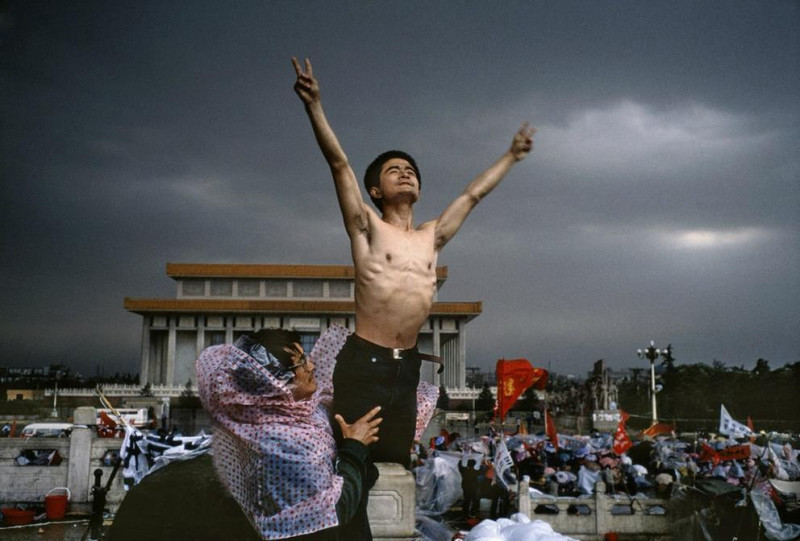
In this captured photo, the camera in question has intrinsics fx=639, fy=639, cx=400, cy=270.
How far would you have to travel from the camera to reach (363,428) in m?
2.20

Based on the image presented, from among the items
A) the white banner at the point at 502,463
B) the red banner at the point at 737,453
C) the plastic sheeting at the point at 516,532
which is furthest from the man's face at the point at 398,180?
the red banner at the point at 737,453

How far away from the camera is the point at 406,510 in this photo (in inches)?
102

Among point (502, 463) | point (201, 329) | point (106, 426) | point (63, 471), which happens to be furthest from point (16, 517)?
point (201, 329)

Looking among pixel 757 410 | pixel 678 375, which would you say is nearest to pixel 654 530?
pixel 757 410

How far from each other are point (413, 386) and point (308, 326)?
42.2m

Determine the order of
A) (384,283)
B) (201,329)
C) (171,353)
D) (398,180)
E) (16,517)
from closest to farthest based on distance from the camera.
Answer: (384,283) < (398,180) < (16,517) < (171,353) < (201,329)

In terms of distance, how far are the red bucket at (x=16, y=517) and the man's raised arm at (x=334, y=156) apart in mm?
9906

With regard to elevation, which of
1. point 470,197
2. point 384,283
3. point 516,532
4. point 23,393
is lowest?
point 23,393

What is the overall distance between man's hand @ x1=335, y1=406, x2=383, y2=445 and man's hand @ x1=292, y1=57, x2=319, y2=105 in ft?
3.70

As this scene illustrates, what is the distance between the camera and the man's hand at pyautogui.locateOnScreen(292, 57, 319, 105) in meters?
2.24

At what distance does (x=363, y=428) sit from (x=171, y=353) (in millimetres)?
46117

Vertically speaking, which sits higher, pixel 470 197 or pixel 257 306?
pixel 257 306

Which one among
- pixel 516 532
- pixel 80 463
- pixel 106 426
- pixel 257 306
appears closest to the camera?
pixel 516 532

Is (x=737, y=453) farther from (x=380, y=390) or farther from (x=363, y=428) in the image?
(x=363, y=428)
